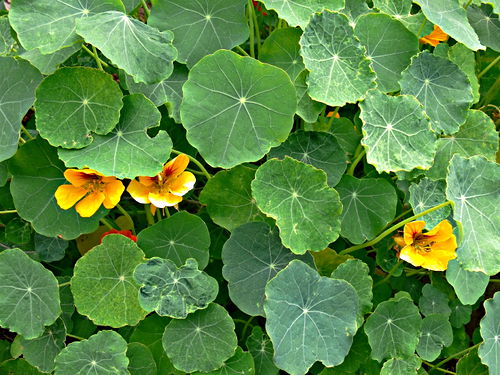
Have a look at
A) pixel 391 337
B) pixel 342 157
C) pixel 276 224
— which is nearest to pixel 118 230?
pixel 276 224

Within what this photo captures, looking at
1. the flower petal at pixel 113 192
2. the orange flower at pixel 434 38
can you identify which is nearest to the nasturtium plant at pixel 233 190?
the flower petal at pixel 113 192

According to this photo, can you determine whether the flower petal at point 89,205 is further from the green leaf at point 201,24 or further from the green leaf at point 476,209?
the green leaf at point 476,209

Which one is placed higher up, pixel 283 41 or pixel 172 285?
pixel 283 41

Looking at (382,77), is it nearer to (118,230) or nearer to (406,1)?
(406,1)

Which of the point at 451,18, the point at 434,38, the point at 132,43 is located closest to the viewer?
the point at 132,43

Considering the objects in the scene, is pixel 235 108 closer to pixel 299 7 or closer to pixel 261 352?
pixel 299 7

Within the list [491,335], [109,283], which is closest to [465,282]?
[491,335]
